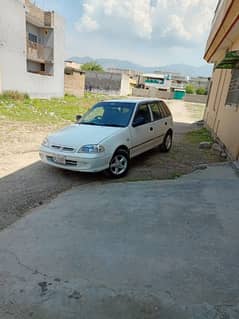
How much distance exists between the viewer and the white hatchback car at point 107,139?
205 inches

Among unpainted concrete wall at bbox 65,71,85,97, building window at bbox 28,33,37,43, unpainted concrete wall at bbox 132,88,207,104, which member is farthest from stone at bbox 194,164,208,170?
unpainted concrete wall at bbox 132,88,207,104

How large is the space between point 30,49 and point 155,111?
21757mm

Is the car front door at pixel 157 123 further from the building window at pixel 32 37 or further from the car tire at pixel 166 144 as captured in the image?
the building window at pixel 32 37

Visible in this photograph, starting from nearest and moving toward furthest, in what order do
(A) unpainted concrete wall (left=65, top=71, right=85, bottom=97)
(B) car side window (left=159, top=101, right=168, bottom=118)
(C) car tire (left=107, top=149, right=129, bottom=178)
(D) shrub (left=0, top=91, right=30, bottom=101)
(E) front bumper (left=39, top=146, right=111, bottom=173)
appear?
1. (E) front bumper (left=39, top=146, right=111, bottom=173)
2. (C) car tire (left=107, top=149, right=129, bottom=178)
3. (B) car side window (left=159, top=101, right=168, bottom=118)
4. (D) shrub (left=0, top=91, right=30, bottom=101)
5. (A) unpainted concrete wall (left=65, top=71, right=85, bottom=97)

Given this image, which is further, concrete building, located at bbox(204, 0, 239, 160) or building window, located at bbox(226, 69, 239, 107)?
building window, located at bbox(226, 69, 239, 107)

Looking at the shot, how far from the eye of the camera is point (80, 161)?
5.16 metres

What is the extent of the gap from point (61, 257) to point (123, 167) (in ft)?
10.3

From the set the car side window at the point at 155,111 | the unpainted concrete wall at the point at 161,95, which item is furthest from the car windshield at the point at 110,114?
the unpainted concrete wall at the point at 161,95

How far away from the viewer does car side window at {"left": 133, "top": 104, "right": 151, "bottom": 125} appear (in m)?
6.41

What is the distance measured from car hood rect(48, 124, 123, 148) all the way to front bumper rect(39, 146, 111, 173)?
23 centimetres

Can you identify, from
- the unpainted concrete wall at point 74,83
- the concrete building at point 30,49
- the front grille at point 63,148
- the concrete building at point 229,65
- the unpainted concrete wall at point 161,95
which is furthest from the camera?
the unpainted concrete wall at point 161,95

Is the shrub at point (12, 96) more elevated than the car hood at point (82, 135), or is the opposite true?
the car hood at point (82, 135)

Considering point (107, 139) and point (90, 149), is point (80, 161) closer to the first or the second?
point (90, 149)

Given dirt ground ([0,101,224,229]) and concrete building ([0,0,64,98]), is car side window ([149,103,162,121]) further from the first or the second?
concrete building ([0,0,64,98])
